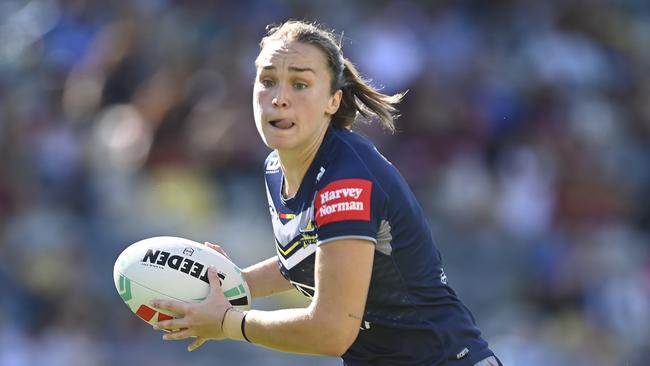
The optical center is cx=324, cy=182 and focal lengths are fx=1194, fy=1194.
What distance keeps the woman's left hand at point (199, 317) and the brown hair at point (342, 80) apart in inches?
35.9

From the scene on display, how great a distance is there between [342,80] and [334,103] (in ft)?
0.35

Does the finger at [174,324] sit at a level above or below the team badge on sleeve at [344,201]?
below

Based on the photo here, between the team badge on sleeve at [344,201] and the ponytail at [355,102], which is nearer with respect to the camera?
the team badge on sleeve at [344,201]

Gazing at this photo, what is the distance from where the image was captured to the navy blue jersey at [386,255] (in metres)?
4.72

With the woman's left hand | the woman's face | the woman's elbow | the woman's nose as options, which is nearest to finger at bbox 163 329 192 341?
the woman's left hand

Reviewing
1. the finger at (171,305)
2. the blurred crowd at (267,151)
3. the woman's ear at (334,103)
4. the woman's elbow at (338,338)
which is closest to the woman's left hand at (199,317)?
the finger at (171,305)

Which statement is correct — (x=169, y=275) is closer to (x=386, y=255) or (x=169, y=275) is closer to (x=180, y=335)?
(x=180, y=335)

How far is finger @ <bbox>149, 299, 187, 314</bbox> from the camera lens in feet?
16.2

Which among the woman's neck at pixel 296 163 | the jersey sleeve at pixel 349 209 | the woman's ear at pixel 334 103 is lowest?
the jersey sleeve at pixel 349 209

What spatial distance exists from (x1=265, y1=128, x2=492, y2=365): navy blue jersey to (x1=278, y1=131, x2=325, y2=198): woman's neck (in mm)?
37

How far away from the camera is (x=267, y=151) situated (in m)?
10.4

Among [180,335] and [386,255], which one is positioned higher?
[386,255]

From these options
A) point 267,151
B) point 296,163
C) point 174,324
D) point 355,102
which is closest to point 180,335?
point 174,324

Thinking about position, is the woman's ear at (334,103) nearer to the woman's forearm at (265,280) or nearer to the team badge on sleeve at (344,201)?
the team badge on sleeve at (344,201)
